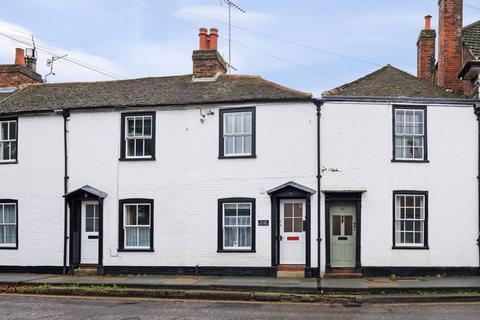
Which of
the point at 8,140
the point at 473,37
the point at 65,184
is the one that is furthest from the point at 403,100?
the point at 8,140

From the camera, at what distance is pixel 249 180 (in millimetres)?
20453

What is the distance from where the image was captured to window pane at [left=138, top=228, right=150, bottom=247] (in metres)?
21.1

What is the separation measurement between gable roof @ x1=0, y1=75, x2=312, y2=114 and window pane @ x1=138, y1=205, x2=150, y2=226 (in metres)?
3.52

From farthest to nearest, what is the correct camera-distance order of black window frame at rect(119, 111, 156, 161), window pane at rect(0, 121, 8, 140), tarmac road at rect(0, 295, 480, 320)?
1. window pane at rect(0, 121, 8, 140)
2. black window frame at rect(119, 111, 156, 161)
3. tarmac road at rect(0, 295, 480, 320)

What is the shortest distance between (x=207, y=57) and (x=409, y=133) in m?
7.82

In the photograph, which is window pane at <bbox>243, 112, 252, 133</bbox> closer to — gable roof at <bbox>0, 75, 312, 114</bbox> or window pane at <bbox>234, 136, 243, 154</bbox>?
window pane at <bbox>234, 136, 243, 154</bbox>

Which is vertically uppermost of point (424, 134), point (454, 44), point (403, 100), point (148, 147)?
point (454, 44)

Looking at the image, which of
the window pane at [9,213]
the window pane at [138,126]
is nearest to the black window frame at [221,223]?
the window pane at [138,126]

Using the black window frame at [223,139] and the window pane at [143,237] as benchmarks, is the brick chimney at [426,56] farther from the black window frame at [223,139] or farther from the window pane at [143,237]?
the window pane at [143,237]

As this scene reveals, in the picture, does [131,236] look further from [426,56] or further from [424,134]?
[426,56]

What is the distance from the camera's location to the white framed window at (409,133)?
20.2 metres

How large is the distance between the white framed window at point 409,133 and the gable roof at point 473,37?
3.00 m

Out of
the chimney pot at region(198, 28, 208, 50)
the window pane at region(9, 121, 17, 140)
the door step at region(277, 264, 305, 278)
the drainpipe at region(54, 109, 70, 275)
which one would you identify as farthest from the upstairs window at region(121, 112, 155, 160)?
the door step at region(277, 264, 305, 278)

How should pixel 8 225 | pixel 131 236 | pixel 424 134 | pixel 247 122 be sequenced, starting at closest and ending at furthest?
pixel 424 134
pixel 247 122
pixel 131 236
pixel 8 225
